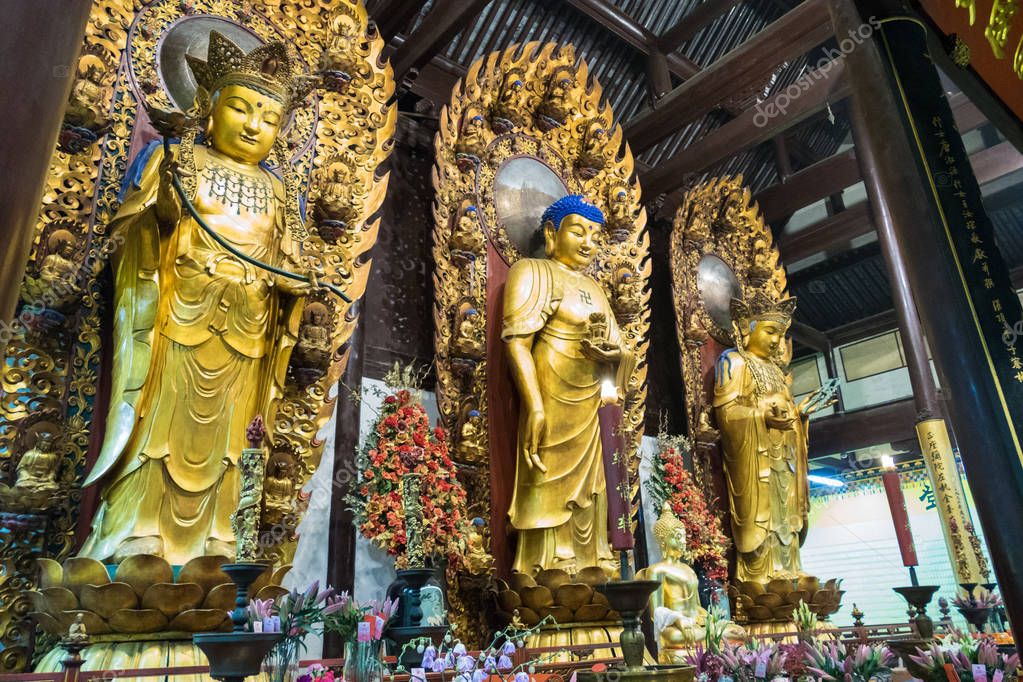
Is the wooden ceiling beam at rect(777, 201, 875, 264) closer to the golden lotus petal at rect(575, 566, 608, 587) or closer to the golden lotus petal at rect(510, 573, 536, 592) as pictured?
the golden lotus petal at rect(575, 566, 608, 587)

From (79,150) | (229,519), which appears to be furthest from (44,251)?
(229,519)

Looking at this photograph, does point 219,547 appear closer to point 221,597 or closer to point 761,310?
point 221,597

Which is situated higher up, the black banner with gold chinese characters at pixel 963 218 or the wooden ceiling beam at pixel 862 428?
the wooden ceiling beam at pixel 862 428

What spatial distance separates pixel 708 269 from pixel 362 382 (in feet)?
12.2

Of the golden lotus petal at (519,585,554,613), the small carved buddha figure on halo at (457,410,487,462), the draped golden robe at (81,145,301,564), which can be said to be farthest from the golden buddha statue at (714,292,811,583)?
the draped golden robe at (81,145,301,564)

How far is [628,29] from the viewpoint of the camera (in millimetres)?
6242

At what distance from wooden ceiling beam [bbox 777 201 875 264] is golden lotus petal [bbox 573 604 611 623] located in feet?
18.0

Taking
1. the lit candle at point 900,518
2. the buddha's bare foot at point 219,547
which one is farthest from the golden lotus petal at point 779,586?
the buddha's bare foot at point 219,547

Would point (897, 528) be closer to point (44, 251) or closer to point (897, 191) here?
point (897, 191)

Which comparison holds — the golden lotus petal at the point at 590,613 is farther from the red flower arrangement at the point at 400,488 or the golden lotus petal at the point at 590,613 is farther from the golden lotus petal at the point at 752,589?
the golden lotus petal at the point at 752,589

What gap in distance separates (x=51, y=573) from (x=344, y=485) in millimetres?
1386

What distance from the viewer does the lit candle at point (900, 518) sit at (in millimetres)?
2615

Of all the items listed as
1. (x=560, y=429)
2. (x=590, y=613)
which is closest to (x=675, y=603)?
(x=590, y=613)

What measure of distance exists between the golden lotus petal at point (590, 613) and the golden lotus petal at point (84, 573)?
85.8 inches
